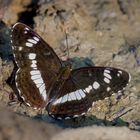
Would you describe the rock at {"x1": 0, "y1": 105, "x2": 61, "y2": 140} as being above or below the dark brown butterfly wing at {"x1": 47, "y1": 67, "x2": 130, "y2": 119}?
above

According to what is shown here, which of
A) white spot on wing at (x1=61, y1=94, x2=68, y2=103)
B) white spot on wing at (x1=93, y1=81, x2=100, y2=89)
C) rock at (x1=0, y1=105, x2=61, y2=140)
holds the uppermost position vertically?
rock at (x1=0, y1=105, x2=61, y2=140)

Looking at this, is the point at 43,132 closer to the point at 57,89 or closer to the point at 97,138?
the point at 97,138

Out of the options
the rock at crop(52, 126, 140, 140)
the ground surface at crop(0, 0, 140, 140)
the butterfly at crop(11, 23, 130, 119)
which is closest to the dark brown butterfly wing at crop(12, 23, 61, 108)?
the butterfly at crop(11, 23, 130, 119)

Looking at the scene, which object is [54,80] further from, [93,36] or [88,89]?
[93,36]

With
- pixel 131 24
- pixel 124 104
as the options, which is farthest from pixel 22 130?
pixel 131 24

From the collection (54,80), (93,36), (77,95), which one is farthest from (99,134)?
(93,36)

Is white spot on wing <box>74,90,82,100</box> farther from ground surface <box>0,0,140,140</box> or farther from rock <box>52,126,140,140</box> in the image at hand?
rock <box>52,126,140,140</box>
